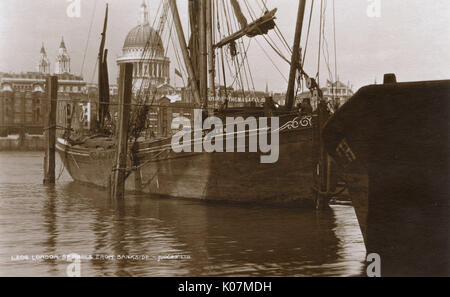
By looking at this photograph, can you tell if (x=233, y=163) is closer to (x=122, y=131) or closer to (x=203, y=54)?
(x=122, y=131)

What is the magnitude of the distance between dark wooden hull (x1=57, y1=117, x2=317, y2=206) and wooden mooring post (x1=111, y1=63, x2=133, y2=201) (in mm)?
1111

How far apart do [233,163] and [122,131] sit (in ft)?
12.5

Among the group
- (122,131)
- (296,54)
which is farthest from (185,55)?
(296,54)

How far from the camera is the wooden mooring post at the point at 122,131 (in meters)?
18.0

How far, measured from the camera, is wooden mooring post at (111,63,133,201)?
59.1 ft

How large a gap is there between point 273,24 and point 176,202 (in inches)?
242

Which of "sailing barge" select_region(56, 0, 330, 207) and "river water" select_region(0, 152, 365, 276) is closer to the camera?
"river water" select_region(0, 152, 365, 276)

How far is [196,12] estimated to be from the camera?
20203 mm

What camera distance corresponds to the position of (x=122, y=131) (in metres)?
18.0

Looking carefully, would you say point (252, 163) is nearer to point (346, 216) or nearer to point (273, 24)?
point (346, 216)

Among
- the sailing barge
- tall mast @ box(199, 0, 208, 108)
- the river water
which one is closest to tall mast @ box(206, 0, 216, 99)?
the sailing barge

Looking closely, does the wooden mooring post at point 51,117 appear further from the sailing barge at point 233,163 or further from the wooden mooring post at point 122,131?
the wooden mooring post at point 122,131

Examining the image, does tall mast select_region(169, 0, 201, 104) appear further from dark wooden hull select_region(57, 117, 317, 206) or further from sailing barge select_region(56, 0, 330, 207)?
dark wooden hull select_region(57, 117, 317, 206)
